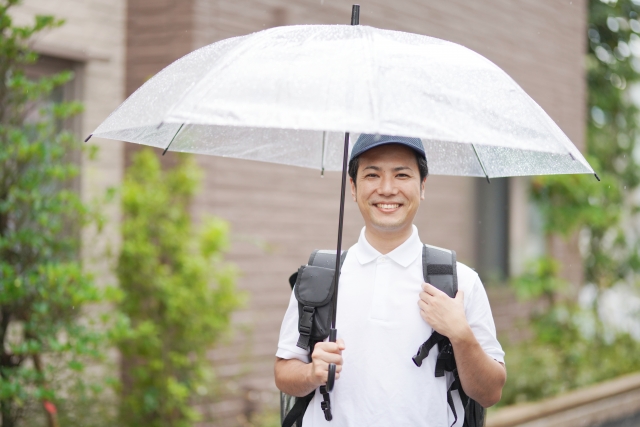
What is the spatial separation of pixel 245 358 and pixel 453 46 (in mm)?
4090

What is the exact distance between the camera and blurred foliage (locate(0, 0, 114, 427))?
162 inches

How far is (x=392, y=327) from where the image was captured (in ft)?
7.97

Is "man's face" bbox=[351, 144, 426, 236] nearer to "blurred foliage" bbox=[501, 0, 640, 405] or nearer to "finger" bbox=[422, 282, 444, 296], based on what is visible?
"finger" bbox=[422, 282, 444, 296]

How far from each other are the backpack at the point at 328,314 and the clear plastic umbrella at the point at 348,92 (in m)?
0.10

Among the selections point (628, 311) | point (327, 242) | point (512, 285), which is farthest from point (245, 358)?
point (628, 311)

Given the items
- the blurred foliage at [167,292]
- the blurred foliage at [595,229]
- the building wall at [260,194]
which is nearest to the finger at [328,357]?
the blurred foliage at [167,292]

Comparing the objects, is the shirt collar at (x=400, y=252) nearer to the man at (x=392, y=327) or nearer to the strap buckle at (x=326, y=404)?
the man at (x=392, y=327)

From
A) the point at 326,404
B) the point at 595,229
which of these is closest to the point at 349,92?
the point at 326,404

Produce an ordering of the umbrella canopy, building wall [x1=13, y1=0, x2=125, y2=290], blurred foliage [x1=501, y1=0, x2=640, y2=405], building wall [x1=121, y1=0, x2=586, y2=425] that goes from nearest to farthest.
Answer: the umbrella canopy, building wall [x1=13, y1=0, x2=125, y2=290], building wall [x1=121, y1=0, x2=586, y2=425], blurred foliage [x1=501, y1=0, x2=640, y2=405]

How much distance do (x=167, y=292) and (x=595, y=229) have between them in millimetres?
7339

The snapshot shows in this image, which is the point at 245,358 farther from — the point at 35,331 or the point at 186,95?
the point at 186,95

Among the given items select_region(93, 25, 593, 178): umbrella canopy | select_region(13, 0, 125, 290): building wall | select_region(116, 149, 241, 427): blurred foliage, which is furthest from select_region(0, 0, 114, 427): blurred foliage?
select_region(93, 25, 593, 178): umbrella canopy

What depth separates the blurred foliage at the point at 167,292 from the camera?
16.6ft

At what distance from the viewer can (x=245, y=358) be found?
6145mm
